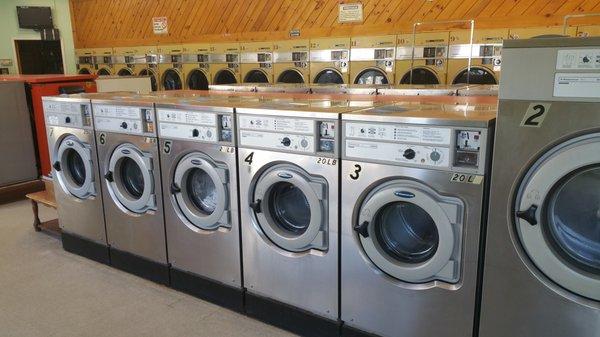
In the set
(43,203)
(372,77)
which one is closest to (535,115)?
(43,203)

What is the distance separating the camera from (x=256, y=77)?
7098 millimetres

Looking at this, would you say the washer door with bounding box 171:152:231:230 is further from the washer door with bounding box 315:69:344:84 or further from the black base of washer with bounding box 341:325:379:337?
the washer door with bounding box 315:69:344:84

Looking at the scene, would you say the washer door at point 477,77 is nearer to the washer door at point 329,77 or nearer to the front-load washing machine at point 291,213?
A: the washer door at point 329,77

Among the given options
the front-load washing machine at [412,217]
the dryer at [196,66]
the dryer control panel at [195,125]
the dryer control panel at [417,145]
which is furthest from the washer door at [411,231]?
the dryer at [196,66]

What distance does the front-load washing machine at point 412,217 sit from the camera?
1813mm

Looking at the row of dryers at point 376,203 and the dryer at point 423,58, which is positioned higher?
the dryer at point 423,58

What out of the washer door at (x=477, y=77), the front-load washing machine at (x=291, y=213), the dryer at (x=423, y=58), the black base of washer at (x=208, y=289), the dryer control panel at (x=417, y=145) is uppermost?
the dryer at (x=423, y=58)

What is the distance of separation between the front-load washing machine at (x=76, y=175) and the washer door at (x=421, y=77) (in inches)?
156

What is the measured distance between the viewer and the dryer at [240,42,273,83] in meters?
6.93

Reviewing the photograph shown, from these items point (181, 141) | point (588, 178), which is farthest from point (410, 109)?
point (181, 141)

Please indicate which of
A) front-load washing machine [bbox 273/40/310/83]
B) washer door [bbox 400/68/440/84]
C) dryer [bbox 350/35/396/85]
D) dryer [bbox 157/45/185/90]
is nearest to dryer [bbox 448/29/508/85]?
washer door [bbox 400/68/440/84]

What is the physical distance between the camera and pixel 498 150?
5.63 ft

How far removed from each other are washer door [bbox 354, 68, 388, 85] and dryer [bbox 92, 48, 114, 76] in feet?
17.0

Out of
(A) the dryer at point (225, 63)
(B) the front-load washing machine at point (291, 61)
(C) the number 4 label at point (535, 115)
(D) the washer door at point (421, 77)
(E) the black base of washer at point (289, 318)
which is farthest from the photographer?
(A) the dryer at point (225, 63)
